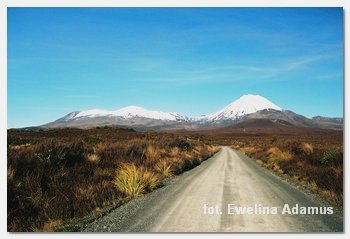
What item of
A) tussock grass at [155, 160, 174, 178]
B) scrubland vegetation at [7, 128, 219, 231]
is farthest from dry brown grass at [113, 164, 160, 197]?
tussock grass at [155, 160, 174, 178]

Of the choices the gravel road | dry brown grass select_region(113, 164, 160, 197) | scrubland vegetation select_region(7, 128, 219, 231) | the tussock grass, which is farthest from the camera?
the tussock grass

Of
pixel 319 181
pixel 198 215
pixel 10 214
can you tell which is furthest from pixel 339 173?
pixel 10 214

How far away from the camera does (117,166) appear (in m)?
14.7

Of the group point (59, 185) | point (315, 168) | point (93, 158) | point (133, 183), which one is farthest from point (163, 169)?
point (59, 185)

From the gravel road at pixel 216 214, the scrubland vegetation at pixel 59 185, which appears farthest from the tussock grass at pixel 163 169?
the gravel road at pixel 216 214

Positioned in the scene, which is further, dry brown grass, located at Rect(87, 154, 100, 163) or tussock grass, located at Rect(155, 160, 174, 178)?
tussock grass, located at Rect(155, 160, 174, 178)

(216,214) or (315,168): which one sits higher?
(315,168)

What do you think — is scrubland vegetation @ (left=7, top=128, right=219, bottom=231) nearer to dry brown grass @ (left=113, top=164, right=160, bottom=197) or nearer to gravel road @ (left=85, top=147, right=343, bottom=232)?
dry brown grass @ (left=113, top=164, right=160, bottom=197)

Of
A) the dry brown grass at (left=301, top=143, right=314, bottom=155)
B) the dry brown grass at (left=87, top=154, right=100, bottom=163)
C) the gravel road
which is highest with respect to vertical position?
the dry brown grass at (left=87, top=154, right=100, bottom=163)

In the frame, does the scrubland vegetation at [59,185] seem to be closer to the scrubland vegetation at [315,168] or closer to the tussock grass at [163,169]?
the tussock grass at [163,169]

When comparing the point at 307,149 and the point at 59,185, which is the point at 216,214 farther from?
the point at 307,149
